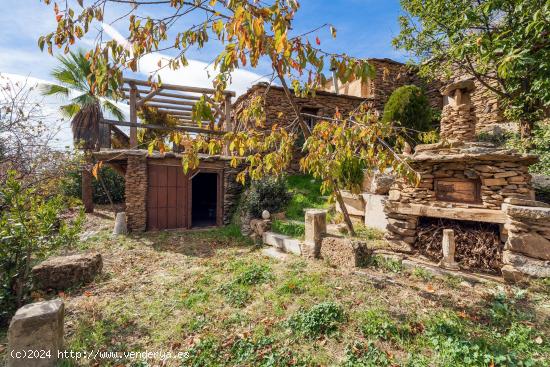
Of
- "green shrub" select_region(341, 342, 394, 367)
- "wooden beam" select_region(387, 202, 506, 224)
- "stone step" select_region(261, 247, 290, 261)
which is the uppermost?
"wooden beam" select_region(387, 202, 506, 224)

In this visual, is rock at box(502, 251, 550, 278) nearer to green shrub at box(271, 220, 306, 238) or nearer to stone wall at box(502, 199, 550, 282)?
stone wall at box(502, 199, 550, 282)

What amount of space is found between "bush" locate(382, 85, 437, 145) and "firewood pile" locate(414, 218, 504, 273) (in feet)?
14.6

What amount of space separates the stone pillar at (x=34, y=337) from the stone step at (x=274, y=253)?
153 inches

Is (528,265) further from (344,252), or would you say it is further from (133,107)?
(133,107)

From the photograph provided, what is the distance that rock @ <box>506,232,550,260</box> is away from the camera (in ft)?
12.4

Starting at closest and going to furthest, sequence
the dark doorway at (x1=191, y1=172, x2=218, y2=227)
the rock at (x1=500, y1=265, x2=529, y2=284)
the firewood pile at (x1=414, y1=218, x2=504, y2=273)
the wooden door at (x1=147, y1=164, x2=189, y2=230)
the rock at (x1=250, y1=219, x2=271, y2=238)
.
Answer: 1. the rock at (x1=500, y1=265, x2=529, y2=284)
2. the firewood pile at (x1=414, y1=218, x2=504, y2=273)
3. the rock at (x1=250, y1=219, x2=271, y2=238)
4. the wooden door at (x1=147, y1=164, x2=189, y2=230)
5. the dark doorway at (x1=191, y1=172, x2=218, y2=227)

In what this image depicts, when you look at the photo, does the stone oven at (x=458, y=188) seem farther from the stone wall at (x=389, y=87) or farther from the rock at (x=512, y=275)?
the stone wall at (x=389, y=87)

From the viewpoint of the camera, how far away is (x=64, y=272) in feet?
15.4

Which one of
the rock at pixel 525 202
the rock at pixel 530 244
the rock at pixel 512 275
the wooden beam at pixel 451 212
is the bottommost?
the rock at pixel 512 275

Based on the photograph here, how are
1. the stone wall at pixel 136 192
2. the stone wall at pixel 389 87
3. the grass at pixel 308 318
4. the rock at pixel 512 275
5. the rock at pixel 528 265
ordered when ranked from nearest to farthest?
the grass at pixel 308 318, the rock at pixel 528 265, the rock at pixel 512 275, the stone wall at pixel 136 192, the stone wall at pixel 389 87

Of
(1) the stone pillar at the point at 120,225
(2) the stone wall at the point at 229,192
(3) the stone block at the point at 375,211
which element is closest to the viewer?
(3) the stone block at the point at 375,211

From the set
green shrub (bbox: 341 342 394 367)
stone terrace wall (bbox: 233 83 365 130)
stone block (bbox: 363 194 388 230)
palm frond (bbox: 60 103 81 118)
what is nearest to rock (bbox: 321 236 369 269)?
stone block (bbox: 363 194 388 230)

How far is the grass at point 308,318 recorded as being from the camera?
2715mm

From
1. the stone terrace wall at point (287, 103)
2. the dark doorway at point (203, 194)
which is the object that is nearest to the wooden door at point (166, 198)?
the stone terrace wall at point (287, 103)
